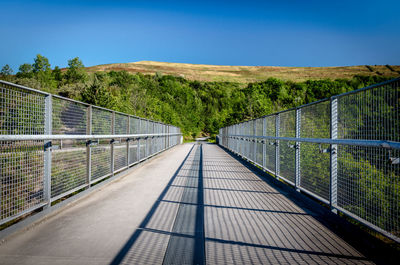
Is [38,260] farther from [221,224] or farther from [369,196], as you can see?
[369,196]

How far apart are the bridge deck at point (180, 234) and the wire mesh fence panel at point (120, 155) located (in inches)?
76.7

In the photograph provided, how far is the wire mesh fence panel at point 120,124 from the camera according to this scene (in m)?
6.49

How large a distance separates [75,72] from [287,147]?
82.2 metres

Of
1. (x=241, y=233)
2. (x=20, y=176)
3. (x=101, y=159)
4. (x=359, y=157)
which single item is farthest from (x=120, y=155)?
(x=359, y=157)

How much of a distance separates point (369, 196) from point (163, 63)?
356 feet

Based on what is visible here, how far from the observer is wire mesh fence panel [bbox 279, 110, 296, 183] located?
17.5 feet

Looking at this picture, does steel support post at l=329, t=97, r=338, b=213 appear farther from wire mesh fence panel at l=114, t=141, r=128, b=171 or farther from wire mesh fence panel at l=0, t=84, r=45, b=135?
wire mesh fence panel at l=114, t=141, r=128, b=171

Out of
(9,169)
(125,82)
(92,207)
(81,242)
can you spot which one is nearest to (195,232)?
(81,242)

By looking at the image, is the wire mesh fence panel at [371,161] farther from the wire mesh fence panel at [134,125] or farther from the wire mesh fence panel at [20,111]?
the wire mesh fence panel at [134,125]

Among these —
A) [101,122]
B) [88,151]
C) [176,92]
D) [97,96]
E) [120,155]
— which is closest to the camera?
[88,151]

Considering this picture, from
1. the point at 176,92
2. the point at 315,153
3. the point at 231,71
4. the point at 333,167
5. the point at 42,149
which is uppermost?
the point at 231,71

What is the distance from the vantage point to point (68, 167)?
13.9 ft

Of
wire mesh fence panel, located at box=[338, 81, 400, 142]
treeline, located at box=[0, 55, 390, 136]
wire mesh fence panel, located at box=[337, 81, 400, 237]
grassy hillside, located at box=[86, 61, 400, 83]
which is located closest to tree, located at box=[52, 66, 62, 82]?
treeline, located at box=[0, 55, 390, 136]

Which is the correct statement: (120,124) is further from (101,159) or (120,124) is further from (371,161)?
(371,161)
